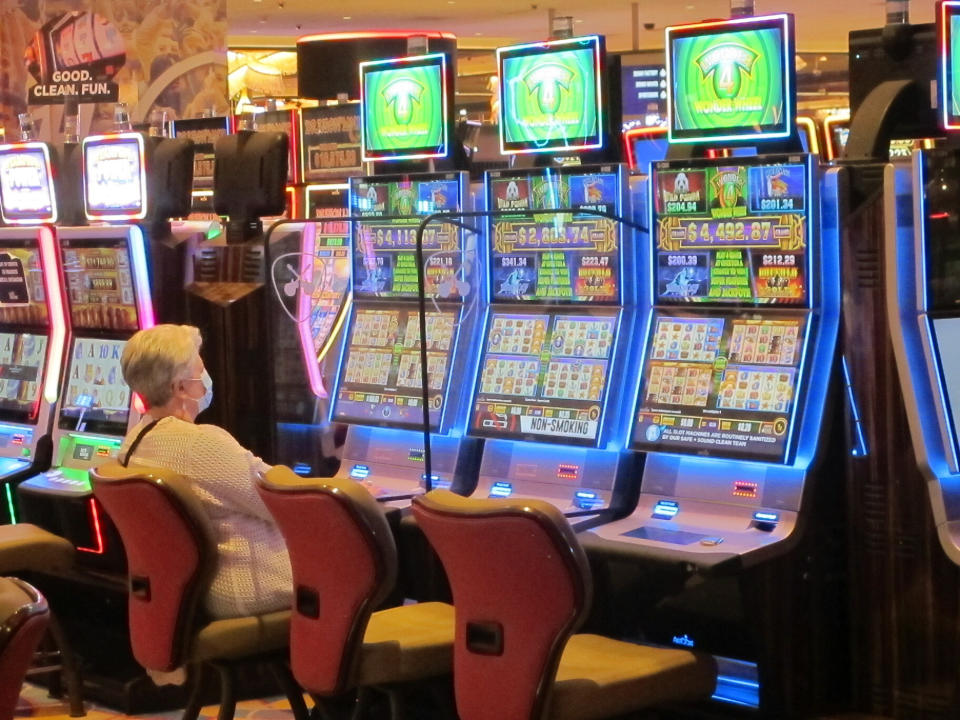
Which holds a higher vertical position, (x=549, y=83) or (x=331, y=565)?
(x=549, y=83)

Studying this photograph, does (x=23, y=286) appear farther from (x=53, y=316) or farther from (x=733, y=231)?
(x=733, y=231)

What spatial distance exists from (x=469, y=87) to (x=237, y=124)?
11.1 metres

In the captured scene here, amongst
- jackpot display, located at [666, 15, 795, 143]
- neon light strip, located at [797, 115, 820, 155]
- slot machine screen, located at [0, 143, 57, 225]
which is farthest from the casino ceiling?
jackpot display, located at [666, 15, 795, 143]

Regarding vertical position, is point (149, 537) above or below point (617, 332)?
below

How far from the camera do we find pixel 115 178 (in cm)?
535

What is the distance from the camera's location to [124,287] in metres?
5.16

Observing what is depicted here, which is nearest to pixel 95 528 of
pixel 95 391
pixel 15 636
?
pixel 95 391

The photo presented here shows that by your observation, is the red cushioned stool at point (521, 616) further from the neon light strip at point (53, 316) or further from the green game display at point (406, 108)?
the neon light strip at point (53, 316)

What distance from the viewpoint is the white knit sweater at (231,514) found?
3.77 m

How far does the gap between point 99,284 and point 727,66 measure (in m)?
2.51

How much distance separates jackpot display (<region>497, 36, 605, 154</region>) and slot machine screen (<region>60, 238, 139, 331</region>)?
5.12 ft

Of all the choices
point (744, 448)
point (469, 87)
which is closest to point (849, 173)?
point (744, 448)

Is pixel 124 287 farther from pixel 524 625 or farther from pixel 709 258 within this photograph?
pixel 524 625

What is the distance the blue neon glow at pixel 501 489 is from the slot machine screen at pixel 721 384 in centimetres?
50
